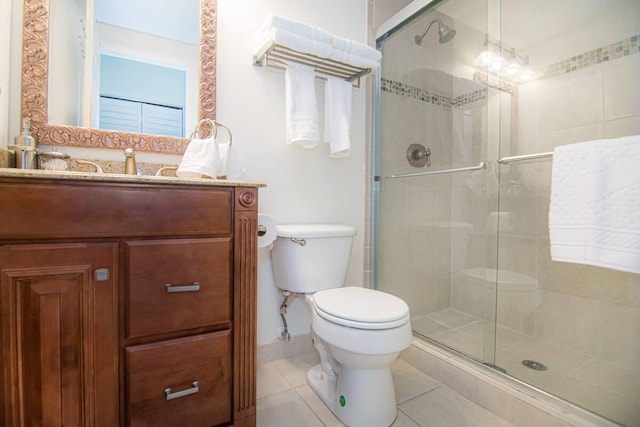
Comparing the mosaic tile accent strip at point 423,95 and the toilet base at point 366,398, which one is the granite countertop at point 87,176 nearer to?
the toilet base at point 366,398

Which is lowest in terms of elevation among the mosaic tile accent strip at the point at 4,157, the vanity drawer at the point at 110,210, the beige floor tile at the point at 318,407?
the beige floor tile at the point at 318,407

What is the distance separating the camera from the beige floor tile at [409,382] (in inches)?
50.6

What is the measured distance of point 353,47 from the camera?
1437mm

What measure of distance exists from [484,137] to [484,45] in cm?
51

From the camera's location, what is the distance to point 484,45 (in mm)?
1634

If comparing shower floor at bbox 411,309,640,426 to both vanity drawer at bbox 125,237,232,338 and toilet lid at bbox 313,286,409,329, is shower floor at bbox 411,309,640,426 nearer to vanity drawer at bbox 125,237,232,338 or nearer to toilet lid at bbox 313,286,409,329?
toilet lid at bbox 313,286,409,329

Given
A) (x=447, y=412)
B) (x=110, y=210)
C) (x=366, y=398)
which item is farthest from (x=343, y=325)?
(x=110, y=210)

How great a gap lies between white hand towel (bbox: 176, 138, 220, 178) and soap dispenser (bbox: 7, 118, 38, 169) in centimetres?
45

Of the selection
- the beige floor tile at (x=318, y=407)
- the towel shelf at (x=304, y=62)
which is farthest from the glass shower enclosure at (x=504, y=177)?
the beige floor tile at (x=318, y=407)

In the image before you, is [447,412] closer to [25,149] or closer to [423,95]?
[423,95]

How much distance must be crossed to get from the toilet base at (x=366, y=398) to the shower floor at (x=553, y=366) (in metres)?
0.54

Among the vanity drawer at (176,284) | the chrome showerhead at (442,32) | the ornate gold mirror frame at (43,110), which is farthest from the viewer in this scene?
the chrome showerhead at (442,32)

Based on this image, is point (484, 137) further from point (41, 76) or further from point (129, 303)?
point (41, 76)

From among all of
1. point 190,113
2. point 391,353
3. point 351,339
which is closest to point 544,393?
point 391,353
